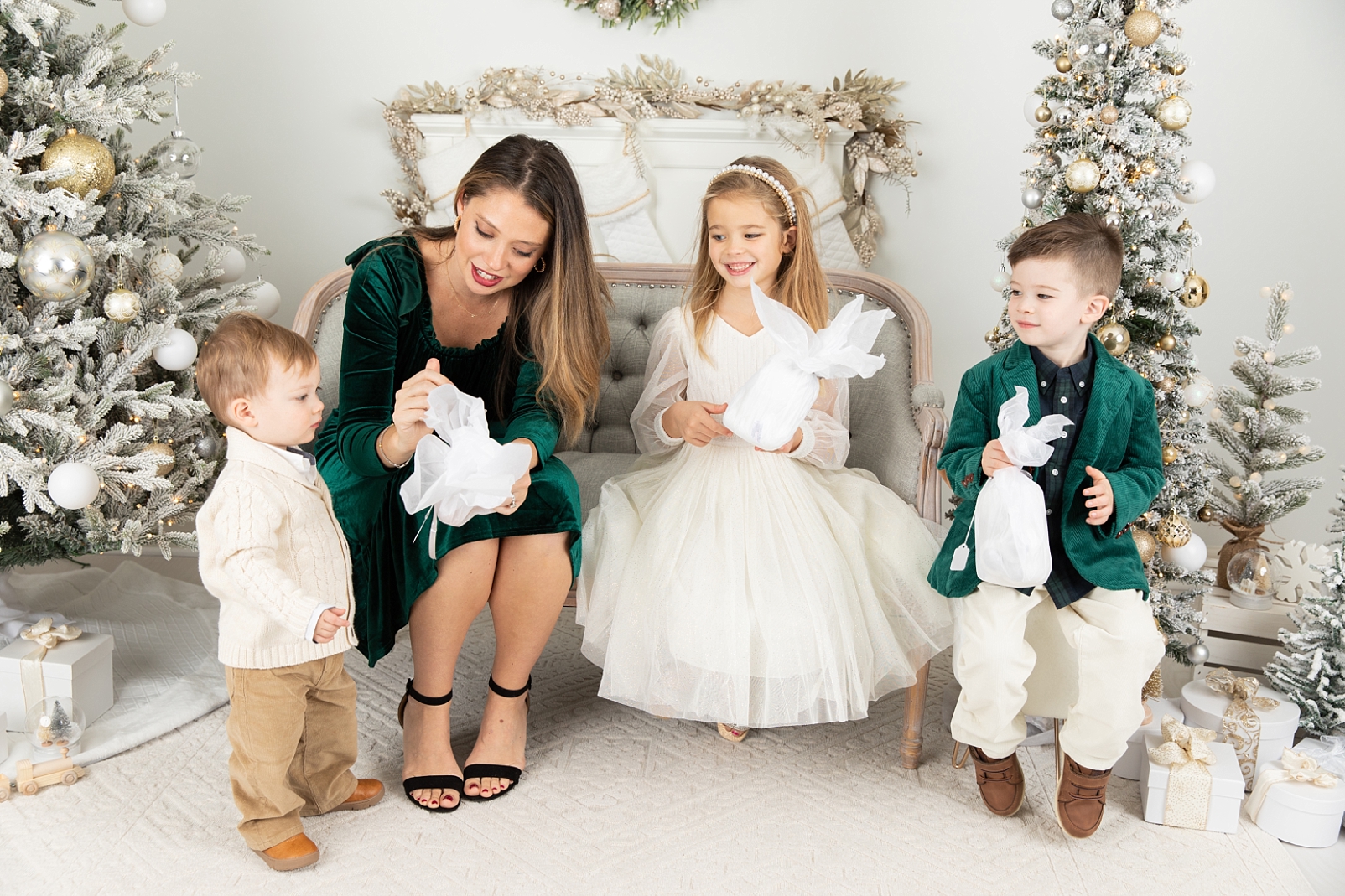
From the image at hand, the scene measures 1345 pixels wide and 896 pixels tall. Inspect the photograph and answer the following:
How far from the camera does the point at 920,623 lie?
2014mm

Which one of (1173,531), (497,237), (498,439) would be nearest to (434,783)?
(498,439)

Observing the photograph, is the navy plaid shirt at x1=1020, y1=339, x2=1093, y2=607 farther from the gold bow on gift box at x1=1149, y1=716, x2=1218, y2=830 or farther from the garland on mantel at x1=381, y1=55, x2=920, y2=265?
the garland on mantel at x1=381, y1=55, x2=920, y2=265

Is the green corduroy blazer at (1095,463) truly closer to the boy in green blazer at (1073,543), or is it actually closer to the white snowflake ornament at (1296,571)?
the boy in green blazer at (1073,543)

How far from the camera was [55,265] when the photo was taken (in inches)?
78.5

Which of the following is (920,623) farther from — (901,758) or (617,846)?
(617,846)

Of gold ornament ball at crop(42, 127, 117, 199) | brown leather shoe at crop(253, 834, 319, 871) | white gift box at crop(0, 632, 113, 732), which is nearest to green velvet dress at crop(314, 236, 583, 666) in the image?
brown leather shoe at crop(253, 834, 319, 871)

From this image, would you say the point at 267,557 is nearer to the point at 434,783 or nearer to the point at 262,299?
the point at 434,783

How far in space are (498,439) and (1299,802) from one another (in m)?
Result: 1.77

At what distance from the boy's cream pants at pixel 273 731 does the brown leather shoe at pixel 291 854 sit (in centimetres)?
1

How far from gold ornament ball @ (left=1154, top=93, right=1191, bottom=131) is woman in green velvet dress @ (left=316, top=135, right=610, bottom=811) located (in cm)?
126

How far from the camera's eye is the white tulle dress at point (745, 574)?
6.13ft

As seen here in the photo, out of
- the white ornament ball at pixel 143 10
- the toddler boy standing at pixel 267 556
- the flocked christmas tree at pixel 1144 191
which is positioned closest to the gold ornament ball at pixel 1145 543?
the flocked christmas tree at pixel 1144 191

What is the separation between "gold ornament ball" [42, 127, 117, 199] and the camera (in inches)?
81.4

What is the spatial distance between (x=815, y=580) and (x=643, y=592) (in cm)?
34
